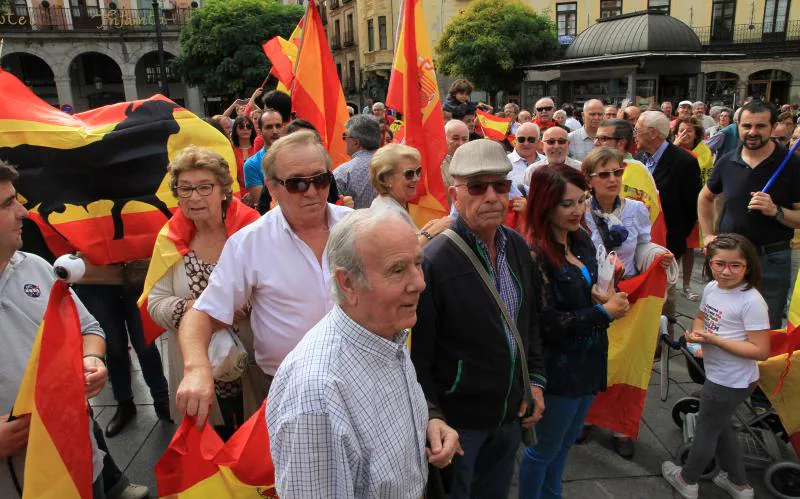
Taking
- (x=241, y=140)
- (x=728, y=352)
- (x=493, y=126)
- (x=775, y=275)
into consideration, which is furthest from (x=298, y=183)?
(x=493, y=126)

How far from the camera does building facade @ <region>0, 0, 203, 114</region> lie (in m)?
36.5

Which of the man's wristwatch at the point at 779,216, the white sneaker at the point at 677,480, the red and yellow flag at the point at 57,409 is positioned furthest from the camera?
the man's wristwatch at the point at 779,216

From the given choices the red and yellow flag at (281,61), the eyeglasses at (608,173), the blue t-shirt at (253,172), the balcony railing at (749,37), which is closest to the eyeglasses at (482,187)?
the eyeglasses at (608,173)

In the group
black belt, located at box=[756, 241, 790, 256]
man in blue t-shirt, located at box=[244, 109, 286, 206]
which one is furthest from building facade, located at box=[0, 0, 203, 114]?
black belt, located at box=[756, 241, 790, 256]

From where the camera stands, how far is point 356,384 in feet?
4.68

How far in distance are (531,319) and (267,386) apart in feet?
4.03

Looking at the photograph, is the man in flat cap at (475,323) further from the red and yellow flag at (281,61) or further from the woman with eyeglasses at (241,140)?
the red and yellow flag at (281,61)

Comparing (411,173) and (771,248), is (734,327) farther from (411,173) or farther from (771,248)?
(411,173)

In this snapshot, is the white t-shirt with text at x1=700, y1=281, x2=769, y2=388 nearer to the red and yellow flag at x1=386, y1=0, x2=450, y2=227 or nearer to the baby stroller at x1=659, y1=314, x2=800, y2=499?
the baby stroller at x1=659, y1=314, x2=800, y2=499

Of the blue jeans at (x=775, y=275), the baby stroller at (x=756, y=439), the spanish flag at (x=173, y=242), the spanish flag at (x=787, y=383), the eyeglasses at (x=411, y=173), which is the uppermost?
the eyeglasses at (x=411, y=173)

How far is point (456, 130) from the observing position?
5.21m

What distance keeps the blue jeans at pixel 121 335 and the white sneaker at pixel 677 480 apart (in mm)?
3500

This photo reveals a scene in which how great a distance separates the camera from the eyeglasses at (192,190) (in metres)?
2.72

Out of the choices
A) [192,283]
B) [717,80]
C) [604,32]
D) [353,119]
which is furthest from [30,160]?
[717,80]
